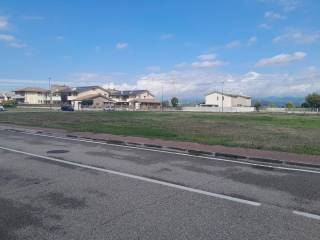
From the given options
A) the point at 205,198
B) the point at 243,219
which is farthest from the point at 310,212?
the point at 205,198

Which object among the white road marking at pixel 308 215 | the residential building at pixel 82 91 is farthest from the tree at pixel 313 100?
the white road marking at pixel 308 215

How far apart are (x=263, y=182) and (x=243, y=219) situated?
251 centimetres

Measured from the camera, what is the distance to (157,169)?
8281mm

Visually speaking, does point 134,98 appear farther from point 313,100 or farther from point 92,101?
point 313,100

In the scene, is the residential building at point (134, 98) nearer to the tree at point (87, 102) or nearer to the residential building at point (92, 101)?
the residential building at point (92, 101)

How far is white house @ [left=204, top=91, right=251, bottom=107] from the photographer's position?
364 ft

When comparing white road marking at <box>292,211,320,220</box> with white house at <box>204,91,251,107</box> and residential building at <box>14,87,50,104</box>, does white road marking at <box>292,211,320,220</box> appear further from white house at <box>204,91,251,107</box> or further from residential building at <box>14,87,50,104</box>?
residential building at <box>14,87,50,104</box>

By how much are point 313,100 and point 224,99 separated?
30.3m

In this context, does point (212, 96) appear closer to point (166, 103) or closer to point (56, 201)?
point (166, 103)

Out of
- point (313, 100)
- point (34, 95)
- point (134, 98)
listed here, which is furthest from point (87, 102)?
point (313, 100)

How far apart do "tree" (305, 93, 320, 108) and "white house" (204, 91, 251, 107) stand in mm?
25182

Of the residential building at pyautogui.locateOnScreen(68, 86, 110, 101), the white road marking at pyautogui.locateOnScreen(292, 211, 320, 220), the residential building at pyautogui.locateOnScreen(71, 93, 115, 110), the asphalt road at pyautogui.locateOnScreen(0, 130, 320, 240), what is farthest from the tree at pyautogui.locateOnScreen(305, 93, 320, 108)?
the white road marking at pyautogui.locateOnScreen(292, 211, 320, 220)

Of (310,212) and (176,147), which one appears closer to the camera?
(310,212)

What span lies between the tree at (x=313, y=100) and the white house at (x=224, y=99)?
25.2 metres
